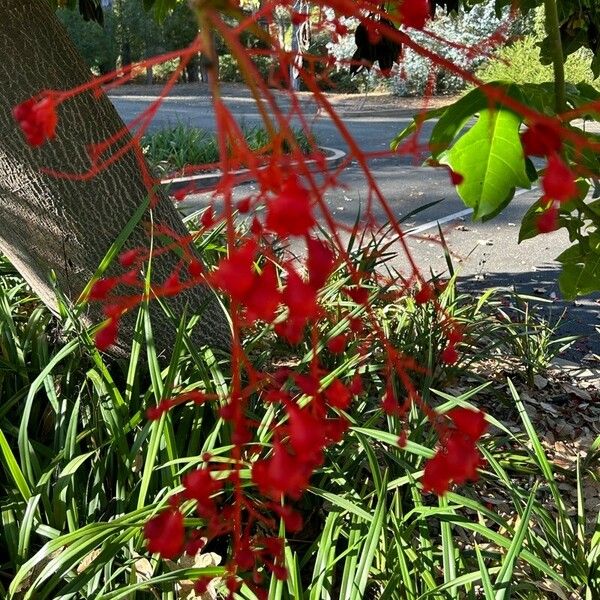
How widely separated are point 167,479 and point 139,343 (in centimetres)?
42

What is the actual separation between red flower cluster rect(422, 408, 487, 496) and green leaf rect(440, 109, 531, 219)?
218 millimetres

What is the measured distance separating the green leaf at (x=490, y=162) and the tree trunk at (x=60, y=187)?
1.29 m

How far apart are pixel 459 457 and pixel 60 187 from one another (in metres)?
1.66

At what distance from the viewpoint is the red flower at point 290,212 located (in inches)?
15.4

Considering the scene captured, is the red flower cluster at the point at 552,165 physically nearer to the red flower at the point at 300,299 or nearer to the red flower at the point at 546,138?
the red flower at the point at 546,138

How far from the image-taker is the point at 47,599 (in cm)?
150

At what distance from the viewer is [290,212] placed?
1.28 feet

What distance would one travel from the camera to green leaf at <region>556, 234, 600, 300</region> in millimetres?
1271

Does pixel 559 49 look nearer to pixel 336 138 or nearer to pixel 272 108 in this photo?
pixel 272 108

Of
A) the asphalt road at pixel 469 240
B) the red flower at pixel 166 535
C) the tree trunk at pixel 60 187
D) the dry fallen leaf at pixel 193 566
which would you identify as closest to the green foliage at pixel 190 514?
the dry fallen leaf at pixel 193 566

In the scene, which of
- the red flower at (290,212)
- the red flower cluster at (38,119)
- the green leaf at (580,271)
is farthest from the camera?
the green leaf at (580,271)

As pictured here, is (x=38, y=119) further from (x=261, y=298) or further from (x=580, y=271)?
(x=580, y=271)

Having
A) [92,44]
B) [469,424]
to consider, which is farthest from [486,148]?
[92,44]

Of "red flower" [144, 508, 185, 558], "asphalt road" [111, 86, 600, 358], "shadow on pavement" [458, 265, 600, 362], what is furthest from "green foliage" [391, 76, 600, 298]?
"shadow on pavement" [458, 265, 600, 362]
